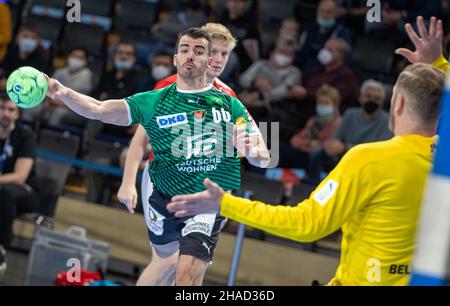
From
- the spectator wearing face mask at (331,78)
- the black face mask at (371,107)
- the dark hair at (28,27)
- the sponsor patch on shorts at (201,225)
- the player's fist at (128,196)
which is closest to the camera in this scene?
the sponsor patch on shorts at (201,225)

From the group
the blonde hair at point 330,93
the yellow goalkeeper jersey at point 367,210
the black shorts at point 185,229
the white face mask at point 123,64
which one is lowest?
the black shorts at point 185,229

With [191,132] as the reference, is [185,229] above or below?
below

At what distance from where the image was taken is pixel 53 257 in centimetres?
926

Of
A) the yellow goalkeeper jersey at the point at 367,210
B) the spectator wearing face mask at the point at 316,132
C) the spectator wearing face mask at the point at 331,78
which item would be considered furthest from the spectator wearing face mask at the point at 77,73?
the yellow goalkeeper jersey at the point at 367,210

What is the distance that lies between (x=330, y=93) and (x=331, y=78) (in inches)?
20.1

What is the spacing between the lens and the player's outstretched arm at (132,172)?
6.12 meters

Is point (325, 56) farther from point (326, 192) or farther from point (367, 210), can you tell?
point (326, 192)

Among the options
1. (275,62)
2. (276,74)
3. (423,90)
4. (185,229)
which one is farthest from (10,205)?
(423,90)

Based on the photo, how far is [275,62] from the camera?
10.9 m

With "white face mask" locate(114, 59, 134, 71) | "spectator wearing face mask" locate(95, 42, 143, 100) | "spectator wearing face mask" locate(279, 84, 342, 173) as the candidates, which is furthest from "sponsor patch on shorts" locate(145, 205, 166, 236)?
"white face mask" locate(114, 59, 134, 71)

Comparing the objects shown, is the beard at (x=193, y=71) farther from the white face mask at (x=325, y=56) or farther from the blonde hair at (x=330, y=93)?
the white face mask at (x=325, y=56)

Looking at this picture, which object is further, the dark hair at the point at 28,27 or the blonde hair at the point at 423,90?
the dark hair at the point at 28,27

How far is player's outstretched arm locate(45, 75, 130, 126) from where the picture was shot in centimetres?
535

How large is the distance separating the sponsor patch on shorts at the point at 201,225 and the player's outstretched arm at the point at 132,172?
0.49 m
